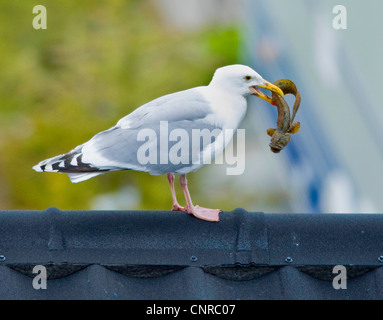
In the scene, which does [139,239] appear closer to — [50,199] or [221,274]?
[221,274]

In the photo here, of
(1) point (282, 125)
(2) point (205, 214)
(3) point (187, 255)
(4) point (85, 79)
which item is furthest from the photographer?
(4) point (85, 79)

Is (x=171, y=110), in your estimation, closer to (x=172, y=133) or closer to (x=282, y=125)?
(x=172, y=133)

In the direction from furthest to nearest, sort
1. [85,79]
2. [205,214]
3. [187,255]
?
[85,79]
[205,214]
[187,255]

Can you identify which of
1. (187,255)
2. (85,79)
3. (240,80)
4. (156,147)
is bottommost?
(187,255)

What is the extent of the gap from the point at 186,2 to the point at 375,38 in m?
4.84

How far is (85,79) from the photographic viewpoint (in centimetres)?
657

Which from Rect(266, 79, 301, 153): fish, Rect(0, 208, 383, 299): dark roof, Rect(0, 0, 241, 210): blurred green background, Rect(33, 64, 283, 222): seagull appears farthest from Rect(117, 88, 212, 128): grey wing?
Rect(0, 0, 241, 210): blurred green background

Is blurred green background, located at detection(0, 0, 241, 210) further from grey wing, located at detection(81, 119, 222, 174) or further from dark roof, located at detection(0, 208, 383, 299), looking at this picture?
dark roof, located at detection(0, 208, 383, 299)

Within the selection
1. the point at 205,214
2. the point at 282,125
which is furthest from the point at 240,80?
the point at 205,214

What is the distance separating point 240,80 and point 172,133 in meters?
0.23

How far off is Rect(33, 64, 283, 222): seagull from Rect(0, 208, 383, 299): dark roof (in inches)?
7.1

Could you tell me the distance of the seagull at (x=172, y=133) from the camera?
6.95ft

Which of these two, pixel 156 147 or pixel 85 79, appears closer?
pixel 156 147
